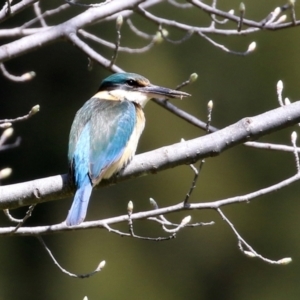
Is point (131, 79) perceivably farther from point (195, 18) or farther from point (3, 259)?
point (3, 259)

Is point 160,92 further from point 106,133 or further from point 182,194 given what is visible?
point 182,194

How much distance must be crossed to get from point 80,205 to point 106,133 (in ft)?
1.54

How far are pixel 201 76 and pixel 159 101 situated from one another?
62.1 inches

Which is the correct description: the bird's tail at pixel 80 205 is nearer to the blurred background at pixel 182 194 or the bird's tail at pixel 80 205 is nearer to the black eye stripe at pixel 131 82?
the black eye stripe at pixel 131 82

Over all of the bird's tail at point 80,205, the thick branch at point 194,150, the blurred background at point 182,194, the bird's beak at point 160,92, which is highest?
the thick branch at point 194,150

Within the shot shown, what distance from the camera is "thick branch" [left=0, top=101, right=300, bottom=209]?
7.85ft

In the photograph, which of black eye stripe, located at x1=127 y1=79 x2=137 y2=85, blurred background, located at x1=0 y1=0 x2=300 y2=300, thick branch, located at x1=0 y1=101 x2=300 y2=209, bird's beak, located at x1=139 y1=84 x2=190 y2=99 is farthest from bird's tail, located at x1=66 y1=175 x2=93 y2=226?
blurred background, located at x1=0 y1=0 x2=300 y2=300

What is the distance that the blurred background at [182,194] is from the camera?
15.3 feet

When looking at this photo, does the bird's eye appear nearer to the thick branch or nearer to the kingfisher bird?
the kingfisher bird

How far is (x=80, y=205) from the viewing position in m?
2.66

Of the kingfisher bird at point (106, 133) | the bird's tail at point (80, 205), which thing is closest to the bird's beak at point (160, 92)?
the kingfisher bird at point (106, 133)

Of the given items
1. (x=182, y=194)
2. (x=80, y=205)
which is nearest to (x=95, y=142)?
(x=80, y=205)

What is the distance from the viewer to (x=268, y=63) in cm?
473

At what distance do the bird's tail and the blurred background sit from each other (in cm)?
196
